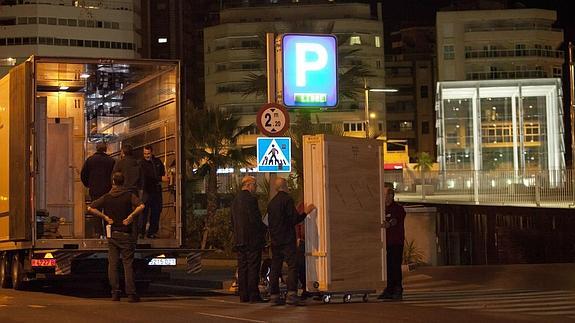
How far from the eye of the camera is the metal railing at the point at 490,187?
125ft

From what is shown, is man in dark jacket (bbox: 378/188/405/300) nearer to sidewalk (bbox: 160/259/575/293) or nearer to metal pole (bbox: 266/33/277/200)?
sidewalk (bbox: 160/259/575/293)

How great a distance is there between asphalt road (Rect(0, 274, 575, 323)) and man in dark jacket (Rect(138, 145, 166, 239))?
1225mm

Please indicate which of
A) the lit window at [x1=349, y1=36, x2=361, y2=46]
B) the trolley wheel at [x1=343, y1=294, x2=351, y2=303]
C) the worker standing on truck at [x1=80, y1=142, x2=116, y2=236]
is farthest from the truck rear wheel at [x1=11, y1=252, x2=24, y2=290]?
the lit window at [x1=349, y1=36, x2=361, y2=46]

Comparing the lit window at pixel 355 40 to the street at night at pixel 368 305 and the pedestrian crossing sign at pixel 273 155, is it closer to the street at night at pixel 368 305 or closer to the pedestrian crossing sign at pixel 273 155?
the street at night at pixel 368 305

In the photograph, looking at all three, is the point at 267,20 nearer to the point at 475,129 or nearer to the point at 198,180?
the point at 475,129

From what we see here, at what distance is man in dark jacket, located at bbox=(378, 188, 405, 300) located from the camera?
16531 mm

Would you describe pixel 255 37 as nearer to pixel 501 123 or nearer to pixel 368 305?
pixel 501 123

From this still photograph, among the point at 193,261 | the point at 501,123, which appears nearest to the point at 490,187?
the point at 501,123

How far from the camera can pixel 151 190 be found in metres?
19.1

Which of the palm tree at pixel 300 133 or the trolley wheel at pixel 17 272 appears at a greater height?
the palm tree at pixel 300 133

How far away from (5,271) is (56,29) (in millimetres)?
99490

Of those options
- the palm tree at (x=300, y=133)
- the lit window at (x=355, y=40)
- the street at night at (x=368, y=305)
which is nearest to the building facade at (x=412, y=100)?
the lit window at (x=355, y=40)

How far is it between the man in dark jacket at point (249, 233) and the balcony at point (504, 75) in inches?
3659

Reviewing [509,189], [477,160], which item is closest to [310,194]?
[509,189]
